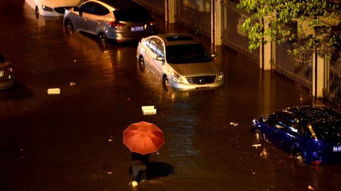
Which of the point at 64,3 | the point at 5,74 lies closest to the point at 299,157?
the point at 5,74

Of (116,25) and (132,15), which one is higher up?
(132,15)

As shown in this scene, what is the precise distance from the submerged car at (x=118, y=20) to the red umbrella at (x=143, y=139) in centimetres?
1571

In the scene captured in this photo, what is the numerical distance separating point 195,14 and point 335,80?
12509 mm

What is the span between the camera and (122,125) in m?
23.0

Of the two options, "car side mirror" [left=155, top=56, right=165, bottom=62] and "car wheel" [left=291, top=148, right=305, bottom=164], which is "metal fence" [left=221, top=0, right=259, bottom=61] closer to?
"car side mirror" [left=155, top=56, right=165, bottom=62]

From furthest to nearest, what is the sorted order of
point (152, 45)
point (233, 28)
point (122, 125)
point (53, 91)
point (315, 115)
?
point (233, 28)
point (152, 45)
point (53, 91)
point (122, 125)
point (315, 115)

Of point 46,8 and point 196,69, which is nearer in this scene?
point 196,69

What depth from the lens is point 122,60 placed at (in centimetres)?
3144

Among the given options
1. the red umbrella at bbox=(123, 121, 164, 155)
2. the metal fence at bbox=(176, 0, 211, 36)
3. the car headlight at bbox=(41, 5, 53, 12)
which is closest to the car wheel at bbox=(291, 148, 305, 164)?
the red umbrella at bbox=(123, 121, 164, 155)

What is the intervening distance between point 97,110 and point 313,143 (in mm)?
7933

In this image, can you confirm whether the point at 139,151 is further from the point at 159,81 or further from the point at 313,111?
the point at 159,81

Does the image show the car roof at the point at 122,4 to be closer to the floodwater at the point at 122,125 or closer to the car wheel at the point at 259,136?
the floodwater at the point at 122,125

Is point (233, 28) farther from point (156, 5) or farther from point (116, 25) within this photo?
point (156, 5)

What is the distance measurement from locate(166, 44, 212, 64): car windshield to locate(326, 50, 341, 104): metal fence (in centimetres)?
430
